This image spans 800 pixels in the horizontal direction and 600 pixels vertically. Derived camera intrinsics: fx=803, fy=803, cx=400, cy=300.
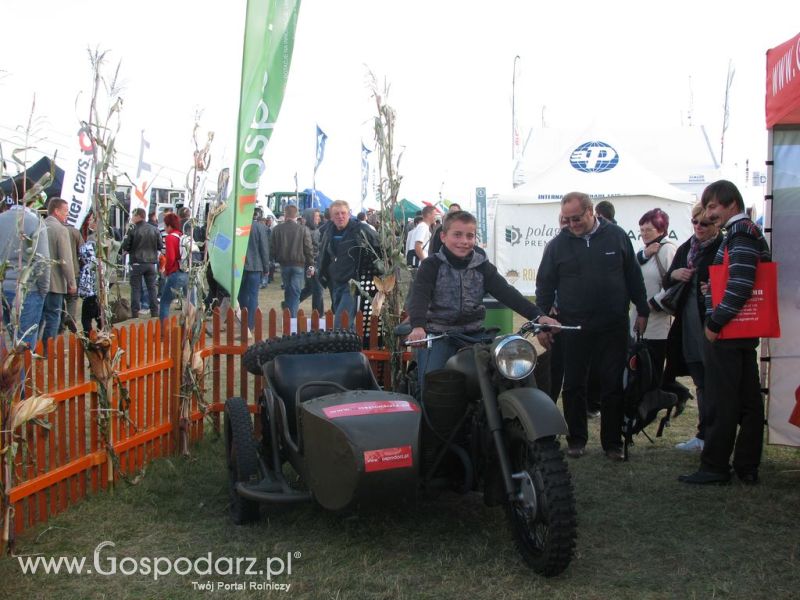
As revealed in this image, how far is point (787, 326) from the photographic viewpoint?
17.5 feet

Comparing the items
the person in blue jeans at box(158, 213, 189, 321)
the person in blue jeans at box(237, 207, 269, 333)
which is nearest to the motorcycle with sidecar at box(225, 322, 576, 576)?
the person in blue jeans at box(237, 207, 269, 333)

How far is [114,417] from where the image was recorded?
16.2ft

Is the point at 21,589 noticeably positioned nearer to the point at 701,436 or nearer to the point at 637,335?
the point at 637,335

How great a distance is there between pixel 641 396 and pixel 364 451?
264cm

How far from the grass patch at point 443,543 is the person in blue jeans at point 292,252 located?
7.88 m

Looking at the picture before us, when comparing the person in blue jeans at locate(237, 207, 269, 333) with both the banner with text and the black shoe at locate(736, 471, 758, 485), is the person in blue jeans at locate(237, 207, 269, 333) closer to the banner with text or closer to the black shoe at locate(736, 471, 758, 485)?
the banner with text

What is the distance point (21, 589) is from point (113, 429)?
148 cm

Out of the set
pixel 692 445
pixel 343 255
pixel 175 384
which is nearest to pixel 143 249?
pixel 343 255

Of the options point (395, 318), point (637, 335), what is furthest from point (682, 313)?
point (395, 318)

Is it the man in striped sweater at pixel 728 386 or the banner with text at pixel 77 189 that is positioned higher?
the banner with text at pixel 77 189

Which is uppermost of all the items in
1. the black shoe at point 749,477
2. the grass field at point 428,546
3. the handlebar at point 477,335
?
the handlebar at point 477,335

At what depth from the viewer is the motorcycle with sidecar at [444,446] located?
345 centimetres

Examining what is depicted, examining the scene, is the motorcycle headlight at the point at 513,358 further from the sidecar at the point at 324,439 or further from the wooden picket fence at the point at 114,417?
the wooden picket fence at the point at 114,417

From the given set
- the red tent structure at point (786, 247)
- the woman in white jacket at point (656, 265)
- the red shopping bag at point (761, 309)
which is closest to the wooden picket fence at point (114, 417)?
the woman in white jacket at point (656, 265)
